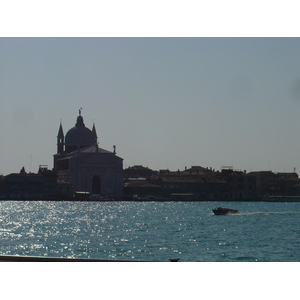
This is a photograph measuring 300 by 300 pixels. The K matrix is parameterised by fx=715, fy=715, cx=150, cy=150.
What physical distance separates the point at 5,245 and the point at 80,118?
5543cm

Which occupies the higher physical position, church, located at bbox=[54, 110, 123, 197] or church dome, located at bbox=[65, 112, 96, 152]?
church dome, located at bbox=[65, 112, 96, 152]

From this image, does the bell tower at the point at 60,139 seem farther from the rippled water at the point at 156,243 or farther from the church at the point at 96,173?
the rippled water at the point at 156,243

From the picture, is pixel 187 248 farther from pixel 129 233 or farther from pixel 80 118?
pixel 80 118

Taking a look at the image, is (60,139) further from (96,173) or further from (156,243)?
(156,243)

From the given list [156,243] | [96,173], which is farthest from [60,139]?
[156,243]

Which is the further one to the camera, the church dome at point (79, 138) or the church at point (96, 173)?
the church dome at point (79, 138)

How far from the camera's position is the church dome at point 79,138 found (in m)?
71.5

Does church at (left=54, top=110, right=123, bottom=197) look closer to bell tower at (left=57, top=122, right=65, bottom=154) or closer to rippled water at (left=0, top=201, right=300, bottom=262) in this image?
bell tower at (left=57, top=122, right=65, bottom=154)

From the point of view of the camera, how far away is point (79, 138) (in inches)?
2822

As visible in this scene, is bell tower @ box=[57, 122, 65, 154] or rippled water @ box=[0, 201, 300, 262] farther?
bell tower @ box=[57, 122, 65, 154]

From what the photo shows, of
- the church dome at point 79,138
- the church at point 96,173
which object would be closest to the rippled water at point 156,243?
the church at point 96,173

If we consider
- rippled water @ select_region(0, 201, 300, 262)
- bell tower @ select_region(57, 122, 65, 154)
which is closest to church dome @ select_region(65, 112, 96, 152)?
bell tower @ select_region(57, 122, 65, 154)

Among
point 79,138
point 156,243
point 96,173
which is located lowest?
point 156,243

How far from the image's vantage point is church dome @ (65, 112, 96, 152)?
2815 inches
